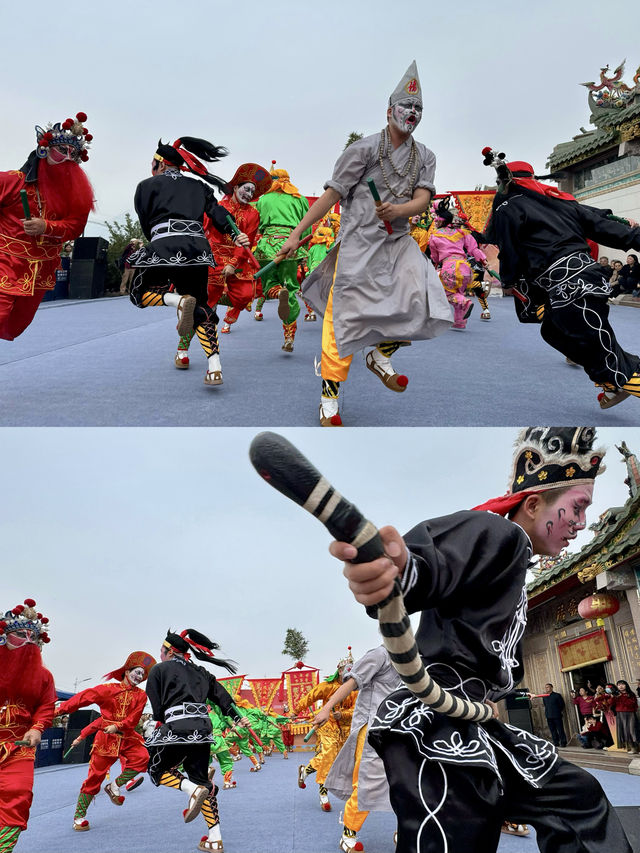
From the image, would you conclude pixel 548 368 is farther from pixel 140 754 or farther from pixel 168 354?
pixel 140 754

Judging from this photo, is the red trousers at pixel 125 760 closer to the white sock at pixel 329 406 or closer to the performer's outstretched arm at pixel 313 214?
the white sock at pixel 329 406

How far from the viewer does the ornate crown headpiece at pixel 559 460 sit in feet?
5.85

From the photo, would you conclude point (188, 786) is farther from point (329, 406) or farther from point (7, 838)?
point (329, 406)

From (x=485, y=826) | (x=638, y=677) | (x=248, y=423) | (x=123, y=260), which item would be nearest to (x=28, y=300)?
(x=123, y=260)

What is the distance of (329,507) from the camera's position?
1036 millimetres

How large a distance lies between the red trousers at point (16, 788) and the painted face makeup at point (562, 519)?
2.92 meters

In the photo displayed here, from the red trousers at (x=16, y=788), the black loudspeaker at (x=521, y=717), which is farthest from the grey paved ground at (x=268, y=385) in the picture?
the black loudspeaker at (x=521, y=717)

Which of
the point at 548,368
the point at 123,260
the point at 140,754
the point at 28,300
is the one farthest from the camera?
the point at 548,368

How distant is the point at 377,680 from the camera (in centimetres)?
431

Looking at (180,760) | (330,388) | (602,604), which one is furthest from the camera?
(602,604)

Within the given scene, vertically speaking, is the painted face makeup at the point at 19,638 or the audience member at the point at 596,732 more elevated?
the painted face makeup at the point at 19,638

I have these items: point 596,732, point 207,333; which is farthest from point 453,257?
point 596,732

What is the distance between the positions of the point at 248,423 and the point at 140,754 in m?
3.37

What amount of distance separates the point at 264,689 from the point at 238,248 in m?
13.1
